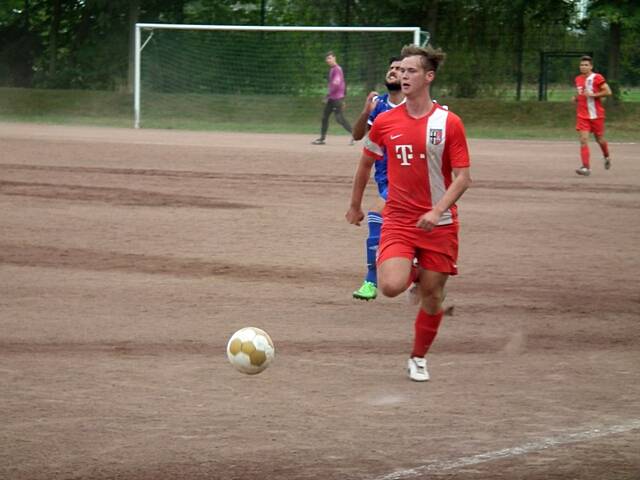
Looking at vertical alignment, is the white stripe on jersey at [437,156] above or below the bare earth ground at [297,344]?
above

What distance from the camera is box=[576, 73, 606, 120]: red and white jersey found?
833 inches

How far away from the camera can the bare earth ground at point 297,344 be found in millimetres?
5738

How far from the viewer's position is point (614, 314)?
949cm

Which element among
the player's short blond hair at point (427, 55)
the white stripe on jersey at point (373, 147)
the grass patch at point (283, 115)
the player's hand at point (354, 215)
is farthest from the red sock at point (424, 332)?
the grass patch at point (283, 115)

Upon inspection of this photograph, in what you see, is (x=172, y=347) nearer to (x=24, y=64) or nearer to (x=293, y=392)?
(x=293, y=392)

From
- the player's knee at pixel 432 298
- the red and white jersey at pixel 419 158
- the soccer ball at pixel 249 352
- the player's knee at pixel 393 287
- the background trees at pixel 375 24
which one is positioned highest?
the background trees at pixel 375 24

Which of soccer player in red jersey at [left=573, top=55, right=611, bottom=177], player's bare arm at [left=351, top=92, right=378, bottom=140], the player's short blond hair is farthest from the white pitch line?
soccer player in red jersey at [left=573, top=55, right=611, bottom=177]

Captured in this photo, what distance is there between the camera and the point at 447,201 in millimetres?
6945

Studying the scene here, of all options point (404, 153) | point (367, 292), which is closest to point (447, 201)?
point (404, 153)

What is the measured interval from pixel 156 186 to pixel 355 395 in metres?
11.7

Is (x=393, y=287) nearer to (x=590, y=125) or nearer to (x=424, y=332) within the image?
(x=424, y=332)

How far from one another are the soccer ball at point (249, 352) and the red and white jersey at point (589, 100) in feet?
50.5

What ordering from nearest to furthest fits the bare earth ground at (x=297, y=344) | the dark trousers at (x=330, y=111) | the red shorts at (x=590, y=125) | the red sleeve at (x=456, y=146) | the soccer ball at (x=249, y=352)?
the bare earth ground at (x=297, y=344)
the soccer ball at (x=249, y=352)
the red sleeve at (x=456, y=146)
the red shorts at (x=590, y=125)
the dark trousers at (x=330, y=111)

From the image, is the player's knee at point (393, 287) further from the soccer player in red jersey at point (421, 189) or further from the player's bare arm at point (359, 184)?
the player's bare arm at point (359, 184)
